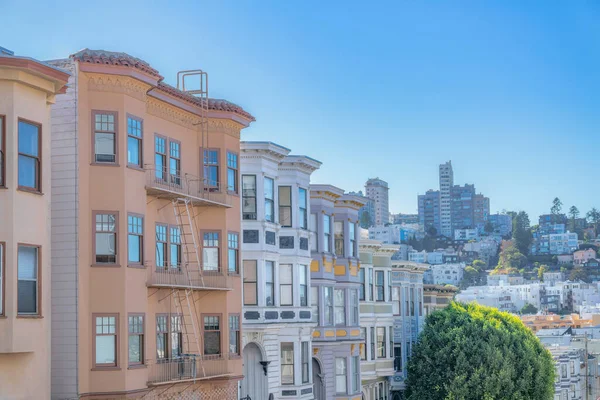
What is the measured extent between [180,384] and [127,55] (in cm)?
1027

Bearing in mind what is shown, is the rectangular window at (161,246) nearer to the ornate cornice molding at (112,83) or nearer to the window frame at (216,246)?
the window frame at (216,246)

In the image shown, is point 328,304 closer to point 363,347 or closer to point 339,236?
point 339,236

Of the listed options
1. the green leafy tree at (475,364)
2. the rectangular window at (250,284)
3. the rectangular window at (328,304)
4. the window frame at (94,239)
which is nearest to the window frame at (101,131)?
the window frame at (94,239)

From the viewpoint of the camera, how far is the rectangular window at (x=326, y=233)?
50625mm

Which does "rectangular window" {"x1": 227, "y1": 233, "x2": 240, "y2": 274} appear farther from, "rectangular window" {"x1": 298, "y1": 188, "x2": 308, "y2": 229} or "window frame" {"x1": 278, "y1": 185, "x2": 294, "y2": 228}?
"rectangular window" {"x1": 298, "y1": 188, "x2": 308, "y2": 229}

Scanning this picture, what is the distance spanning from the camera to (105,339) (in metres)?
30.2

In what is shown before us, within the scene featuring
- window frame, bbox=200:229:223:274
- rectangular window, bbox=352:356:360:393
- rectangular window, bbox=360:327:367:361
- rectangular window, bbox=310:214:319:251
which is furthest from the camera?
rectangular window, bbox=360:327:367:361

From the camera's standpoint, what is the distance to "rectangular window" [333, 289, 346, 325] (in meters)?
52.2

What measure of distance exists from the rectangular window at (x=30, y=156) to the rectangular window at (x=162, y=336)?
814 centimetres

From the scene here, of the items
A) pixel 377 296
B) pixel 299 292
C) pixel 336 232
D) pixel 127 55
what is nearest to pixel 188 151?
pixel 127 55

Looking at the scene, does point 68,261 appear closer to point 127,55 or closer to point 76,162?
point 76,162

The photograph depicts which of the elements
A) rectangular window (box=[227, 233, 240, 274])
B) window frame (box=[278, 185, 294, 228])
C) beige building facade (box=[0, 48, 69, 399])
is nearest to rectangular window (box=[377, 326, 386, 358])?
window frame (box=[278, 185, 294, 228])

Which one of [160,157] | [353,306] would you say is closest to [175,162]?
[160,157]

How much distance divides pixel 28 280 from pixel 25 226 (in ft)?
4.19
